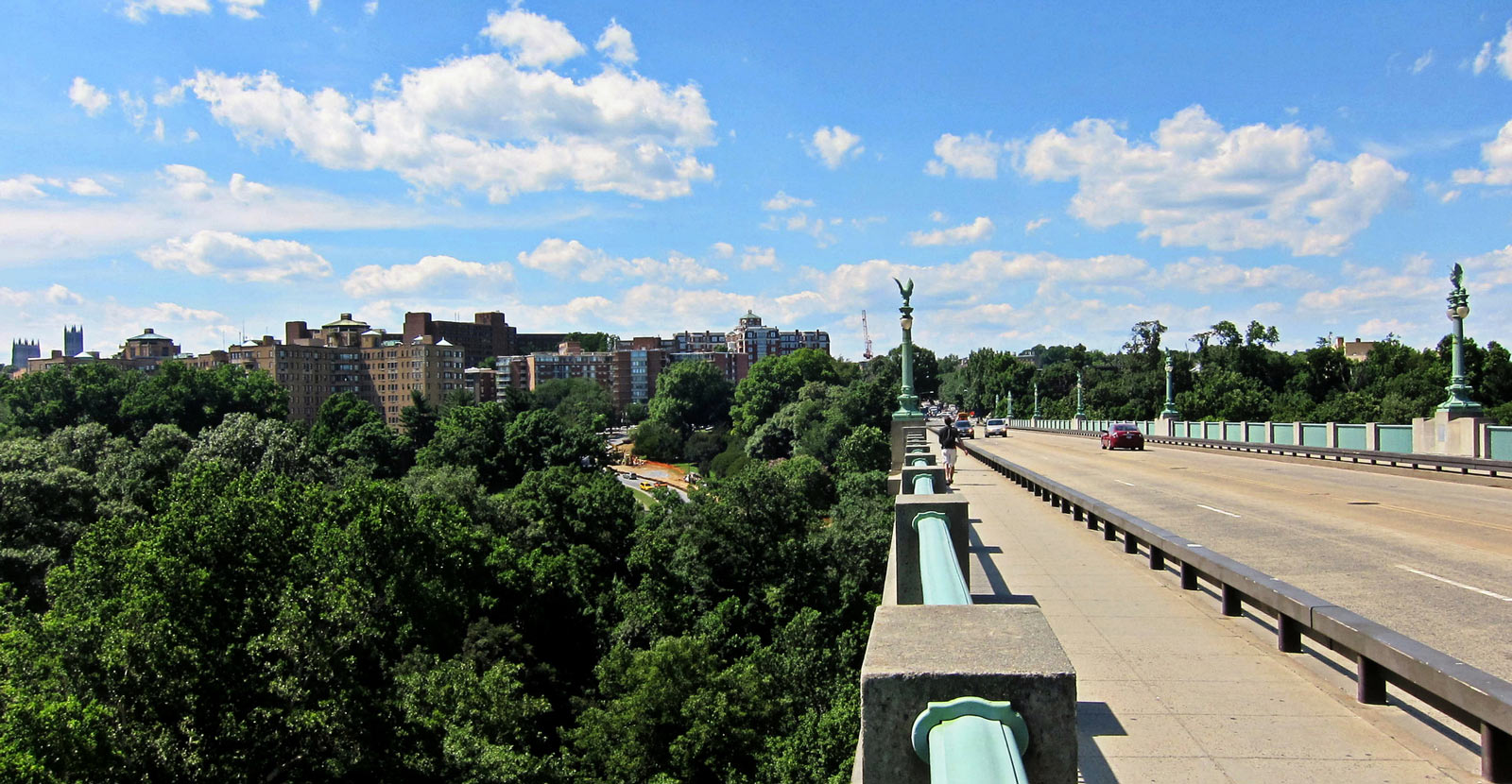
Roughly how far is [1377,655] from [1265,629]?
8.63ft

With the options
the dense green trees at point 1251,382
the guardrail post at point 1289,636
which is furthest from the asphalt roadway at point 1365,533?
the dense green trees at point 1251,382

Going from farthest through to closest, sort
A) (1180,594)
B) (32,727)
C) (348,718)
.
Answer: (348,718) < (32,727) < (1180,594)

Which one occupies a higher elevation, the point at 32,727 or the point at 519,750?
the point at 32,727

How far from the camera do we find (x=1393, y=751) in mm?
4855

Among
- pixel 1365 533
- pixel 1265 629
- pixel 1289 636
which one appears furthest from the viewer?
pixel 1365 533

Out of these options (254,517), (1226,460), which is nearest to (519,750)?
(254,517)

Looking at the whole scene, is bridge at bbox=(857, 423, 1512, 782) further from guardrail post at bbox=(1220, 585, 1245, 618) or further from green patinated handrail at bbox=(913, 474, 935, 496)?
green patinated handrail at bbox=(913, 474, 935, 496)

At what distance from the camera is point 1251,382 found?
91.7m

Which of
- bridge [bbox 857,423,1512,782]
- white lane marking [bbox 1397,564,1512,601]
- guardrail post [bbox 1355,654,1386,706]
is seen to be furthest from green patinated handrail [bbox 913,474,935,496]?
white lane marking [bbox 1397,564,1512,601]

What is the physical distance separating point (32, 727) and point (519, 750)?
12744 mm

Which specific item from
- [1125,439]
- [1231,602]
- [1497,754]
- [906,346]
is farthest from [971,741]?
[1125,439]

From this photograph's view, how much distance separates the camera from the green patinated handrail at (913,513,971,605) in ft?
11.4

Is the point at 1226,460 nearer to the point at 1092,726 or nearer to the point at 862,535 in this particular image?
the point at 862,535

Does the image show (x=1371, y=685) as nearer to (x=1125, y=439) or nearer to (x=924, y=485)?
(x=924, y=485)
